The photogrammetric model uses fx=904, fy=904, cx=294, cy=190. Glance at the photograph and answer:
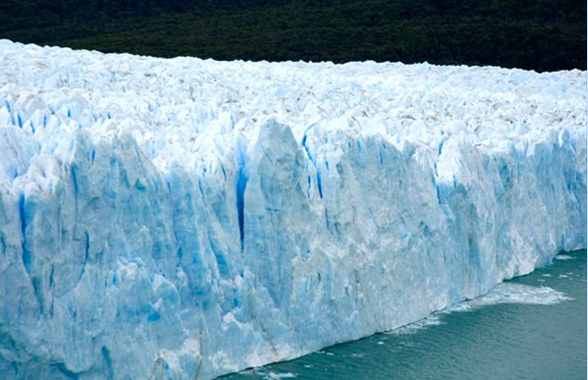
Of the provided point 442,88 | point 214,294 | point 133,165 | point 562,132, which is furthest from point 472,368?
point 442,88

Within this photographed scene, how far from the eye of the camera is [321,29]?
104 feet

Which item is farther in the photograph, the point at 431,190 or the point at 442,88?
the point at 442,88

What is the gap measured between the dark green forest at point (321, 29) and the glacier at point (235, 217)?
53.4 ft

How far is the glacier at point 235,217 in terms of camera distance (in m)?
6.52

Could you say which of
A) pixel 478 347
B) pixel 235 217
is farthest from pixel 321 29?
pixel 235 217

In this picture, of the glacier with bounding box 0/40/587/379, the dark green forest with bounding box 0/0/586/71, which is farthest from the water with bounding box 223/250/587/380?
the dark green forest with bounding box 0/0/586/71

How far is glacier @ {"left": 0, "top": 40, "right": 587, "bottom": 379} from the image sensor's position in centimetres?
652

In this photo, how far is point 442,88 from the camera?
1675cm

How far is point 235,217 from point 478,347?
9.43 feet

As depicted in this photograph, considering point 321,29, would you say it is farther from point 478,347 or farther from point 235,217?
point 235,217

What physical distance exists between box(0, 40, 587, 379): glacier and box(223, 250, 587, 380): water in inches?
7.6

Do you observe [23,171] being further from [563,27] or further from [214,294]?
[563,27]

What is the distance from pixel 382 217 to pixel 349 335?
1308 mm

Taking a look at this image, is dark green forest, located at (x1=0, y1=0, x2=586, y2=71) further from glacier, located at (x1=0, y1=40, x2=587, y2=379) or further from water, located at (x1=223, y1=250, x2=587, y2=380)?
water, located at (x1=223, y1=250, x2=587, y2=380)
